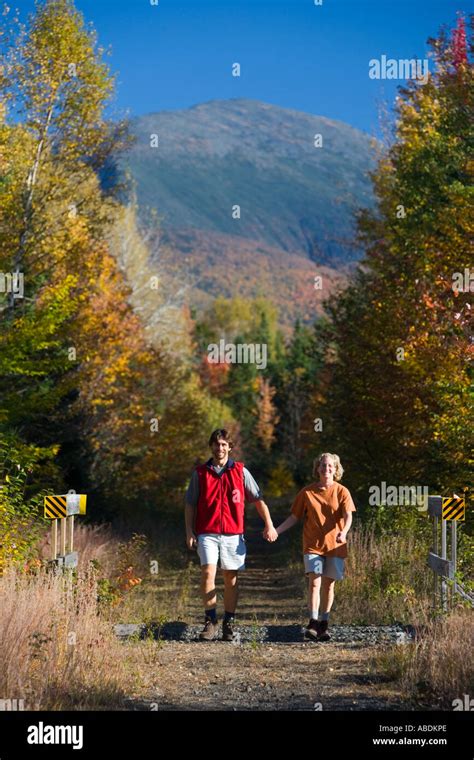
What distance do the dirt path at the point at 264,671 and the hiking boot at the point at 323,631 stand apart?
11cm

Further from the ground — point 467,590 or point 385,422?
point 385,422

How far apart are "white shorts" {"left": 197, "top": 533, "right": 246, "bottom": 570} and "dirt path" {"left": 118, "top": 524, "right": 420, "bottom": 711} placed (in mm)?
790

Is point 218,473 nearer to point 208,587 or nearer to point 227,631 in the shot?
point 208,587

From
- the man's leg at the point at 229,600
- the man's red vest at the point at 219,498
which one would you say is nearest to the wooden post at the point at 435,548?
the man's leg at the point at 229,600

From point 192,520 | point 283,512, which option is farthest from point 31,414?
point 283,512

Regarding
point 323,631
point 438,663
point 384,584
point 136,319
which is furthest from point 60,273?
point 438,663

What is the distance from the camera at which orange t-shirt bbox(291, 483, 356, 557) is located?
1202cm

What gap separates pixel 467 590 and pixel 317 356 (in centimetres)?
2016

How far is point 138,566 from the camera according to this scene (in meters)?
20.9

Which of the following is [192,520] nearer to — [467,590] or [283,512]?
[467,590]

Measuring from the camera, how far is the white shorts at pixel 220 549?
38.9ft

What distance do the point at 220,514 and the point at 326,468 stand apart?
1.14 metres

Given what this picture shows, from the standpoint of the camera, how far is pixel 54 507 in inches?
506

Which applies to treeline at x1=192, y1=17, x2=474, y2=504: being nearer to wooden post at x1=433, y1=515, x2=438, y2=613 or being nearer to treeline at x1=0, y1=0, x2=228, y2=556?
wooden post at x1=433, y1=515, x2=438, y2=613
